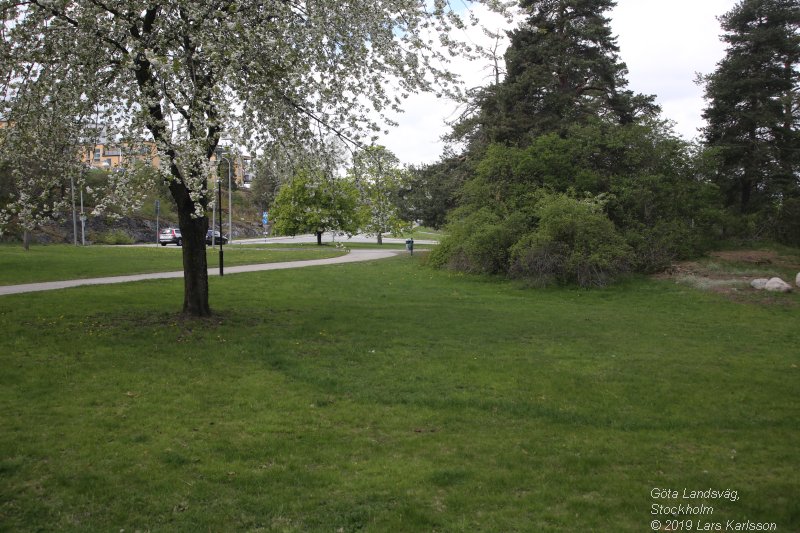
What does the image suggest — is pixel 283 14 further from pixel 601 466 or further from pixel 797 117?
pixel 797 117

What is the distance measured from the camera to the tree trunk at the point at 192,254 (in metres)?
10.4

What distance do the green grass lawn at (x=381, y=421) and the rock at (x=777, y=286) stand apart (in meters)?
5.07

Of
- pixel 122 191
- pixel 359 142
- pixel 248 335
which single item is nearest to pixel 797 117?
pixel 359 142

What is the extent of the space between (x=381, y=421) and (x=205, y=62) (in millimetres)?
5495

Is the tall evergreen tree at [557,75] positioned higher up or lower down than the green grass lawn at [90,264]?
higher up

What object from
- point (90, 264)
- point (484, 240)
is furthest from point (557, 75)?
point (90, 264)

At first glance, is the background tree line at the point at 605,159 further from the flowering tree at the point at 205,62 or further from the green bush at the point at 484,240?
the flowering tree at the point at 205,62

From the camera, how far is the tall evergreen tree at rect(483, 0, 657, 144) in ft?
76.2

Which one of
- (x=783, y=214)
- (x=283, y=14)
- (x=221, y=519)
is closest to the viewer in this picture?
(x=221, y=519)

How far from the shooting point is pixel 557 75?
23.9 meters

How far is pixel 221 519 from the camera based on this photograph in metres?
3.98

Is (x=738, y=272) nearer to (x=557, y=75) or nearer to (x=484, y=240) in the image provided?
(x=484, y=240)

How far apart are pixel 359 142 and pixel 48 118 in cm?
479

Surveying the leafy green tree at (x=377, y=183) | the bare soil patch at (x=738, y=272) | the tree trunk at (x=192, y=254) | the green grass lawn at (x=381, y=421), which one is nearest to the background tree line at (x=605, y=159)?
the bare soil patch at (x=738, y=272)
